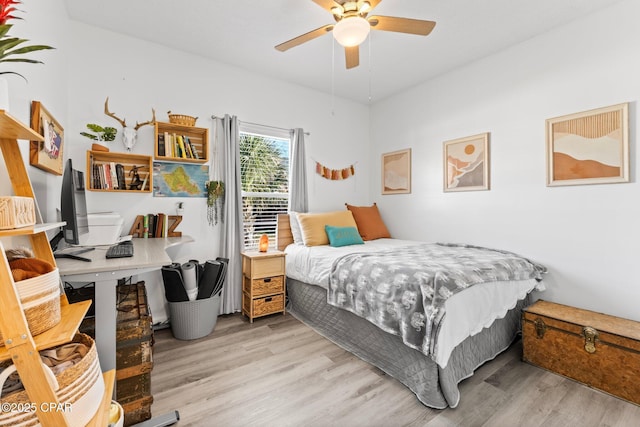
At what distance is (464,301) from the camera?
1780 mm

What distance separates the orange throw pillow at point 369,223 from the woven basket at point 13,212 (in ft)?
10.4

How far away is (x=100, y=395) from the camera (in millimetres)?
1076

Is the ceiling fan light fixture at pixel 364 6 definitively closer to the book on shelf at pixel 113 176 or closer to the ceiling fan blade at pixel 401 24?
the ceiling fan blade at pixel 401 24

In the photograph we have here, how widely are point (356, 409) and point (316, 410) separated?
234mm


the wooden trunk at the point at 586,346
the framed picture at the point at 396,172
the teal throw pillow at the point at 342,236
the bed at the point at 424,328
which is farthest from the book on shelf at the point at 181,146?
the wooden trunk at the point at 586,346

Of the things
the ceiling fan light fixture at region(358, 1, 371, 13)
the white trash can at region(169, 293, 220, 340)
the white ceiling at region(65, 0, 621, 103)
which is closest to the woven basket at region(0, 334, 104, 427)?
the white trash can at region(169, 293, 220, 340)

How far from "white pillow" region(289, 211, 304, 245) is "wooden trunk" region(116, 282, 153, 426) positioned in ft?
6.26

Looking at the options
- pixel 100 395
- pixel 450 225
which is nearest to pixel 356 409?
pixel 100 395

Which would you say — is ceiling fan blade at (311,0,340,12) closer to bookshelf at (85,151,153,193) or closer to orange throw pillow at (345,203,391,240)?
bookshelf at (85,151,153,193)

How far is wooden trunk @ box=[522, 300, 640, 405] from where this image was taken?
5.82ft

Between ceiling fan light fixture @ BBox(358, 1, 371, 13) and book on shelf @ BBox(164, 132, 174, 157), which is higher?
ceiling fan light fixture @ BBox(358, 1, 371, 13)

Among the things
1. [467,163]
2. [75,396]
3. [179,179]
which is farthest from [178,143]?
[467,163]

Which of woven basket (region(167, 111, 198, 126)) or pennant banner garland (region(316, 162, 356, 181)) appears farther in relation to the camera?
pennant banner garland (region(316, 162, 356, 181))

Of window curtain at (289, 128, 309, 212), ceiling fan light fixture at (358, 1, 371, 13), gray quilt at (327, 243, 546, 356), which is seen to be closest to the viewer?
gray quilt at (327, 243, 546, 356)
